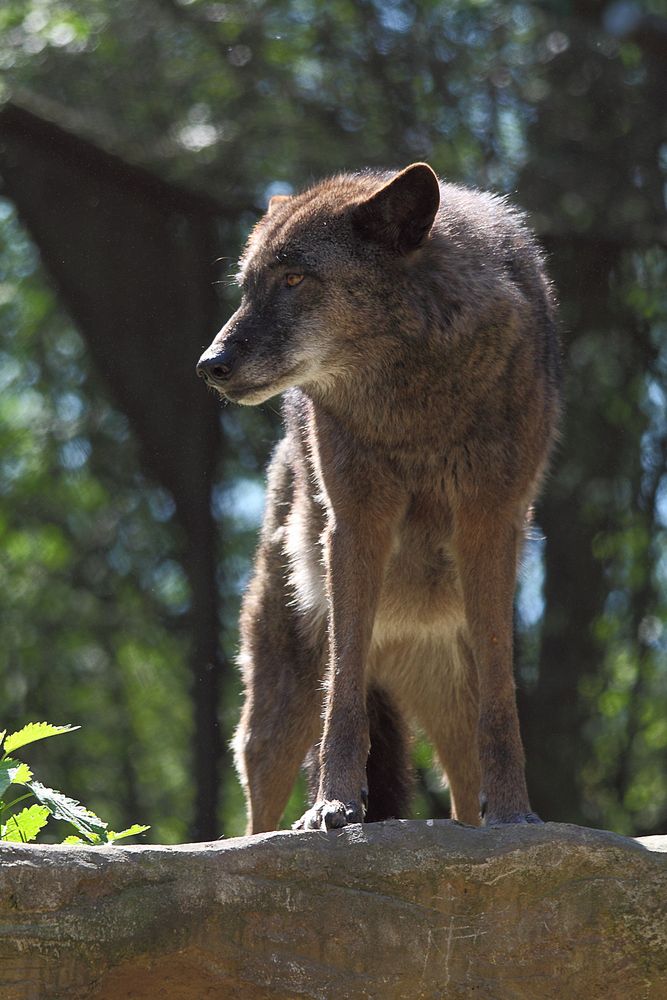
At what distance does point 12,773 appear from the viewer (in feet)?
11.6

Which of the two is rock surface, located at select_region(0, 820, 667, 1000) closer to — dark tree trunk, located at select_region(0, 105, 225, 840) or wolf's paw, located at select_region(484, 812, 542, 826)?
wolf's paw, located at select_region(484, 812, 542, 826)

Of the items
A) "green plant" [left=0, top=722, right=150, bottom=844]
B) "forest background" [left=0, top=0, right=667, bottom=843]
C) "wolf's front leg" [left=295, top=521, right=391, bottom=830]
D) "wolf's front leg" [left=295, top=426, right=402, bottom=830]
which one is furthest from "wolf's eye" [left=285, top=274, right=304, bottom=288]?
"forest background" [left=0, top=0, right=667, bottom=843]

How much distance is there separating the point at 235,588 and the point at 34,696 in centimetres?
193

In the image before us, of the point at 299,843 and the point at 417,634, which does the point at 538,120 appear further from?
the point at 299,843

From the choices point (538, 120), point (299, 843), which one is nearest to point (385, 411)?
point (299, 843)

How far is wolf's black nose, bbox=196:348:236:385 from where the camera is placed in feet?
13.6

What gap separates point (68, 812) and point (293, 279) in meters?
1.81

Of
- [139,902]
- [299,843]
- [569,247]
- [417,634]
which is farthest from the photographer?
[569,247]

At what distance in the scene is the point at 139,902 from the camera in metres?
3.20

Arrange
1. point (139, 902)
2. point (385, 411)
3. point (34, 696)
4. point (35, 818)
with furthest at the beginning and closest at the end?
point (34, 696) < point (385, 411) < point (35, 818) < point (139, 902)

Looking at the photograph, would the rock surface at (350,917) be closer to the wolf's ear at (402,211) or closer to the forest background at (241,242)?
the wolf's ear at (402,211)

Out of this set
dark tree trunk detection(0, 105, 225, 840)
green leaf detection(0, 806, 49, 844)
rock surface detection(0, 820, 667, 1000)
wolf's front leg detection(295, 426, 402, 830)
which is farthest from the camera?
dark tree trunk detection(0, 105, 225, 840)

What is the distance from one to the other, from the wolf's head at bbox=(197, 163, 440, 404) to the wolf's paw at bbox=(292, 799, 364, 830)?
1286 millimetres

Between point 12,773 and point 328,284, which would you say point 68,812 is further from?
point 328,284
